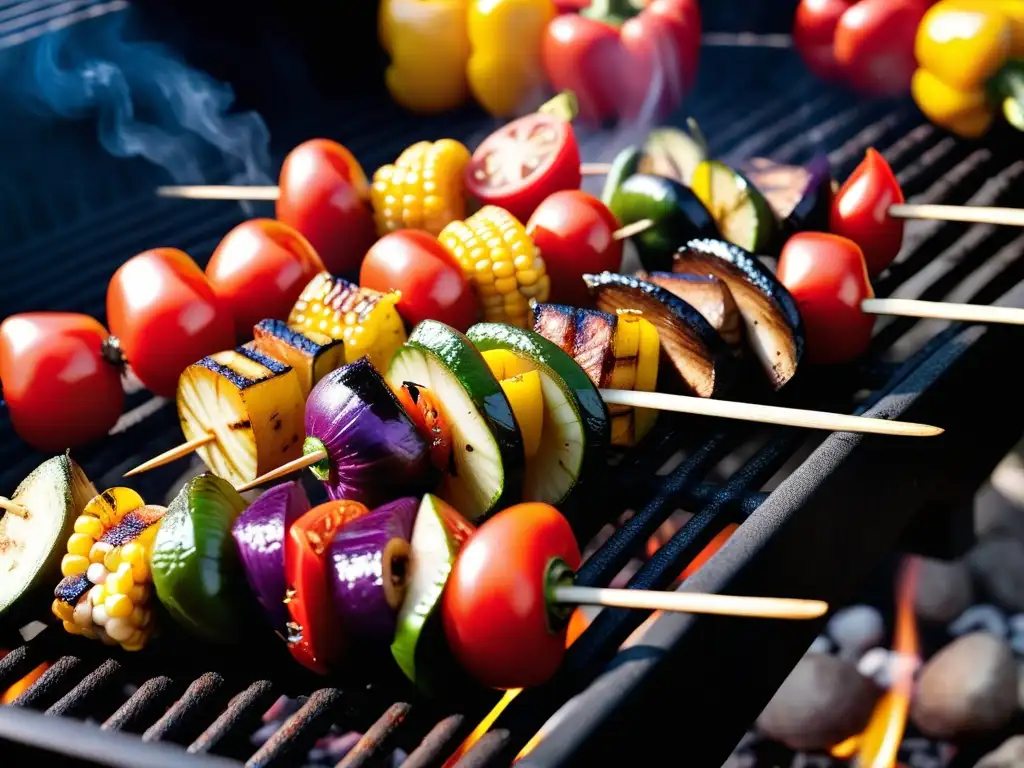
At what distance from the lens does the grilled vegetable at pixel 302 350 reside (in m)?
2.30

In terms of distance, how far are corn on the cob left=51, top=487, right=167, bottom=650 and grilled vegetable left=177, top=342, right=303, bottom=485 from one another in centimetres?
28

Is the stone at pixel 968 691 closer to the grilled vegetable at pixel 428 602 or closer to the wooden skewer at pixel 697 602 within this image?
the wooden skewer at pixel 697 602

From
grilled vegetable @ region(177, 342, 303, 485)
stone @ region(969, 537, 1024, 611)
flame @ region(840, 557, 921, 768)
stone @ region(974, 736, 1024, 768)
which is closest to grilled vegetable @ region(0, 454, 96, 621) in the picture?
grilled vegetable @ region(177, 342, 303, 485)

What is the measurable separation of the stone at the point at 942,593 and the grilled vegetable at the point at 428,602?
2.19 m

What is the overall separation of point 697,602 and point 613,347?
0.82 metres

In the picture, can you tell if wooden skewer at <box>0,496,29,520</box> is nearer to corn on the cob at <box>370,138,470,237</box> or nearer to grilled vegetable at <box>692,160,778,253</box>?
corn on the cob at <box>370,138,470,237</box>

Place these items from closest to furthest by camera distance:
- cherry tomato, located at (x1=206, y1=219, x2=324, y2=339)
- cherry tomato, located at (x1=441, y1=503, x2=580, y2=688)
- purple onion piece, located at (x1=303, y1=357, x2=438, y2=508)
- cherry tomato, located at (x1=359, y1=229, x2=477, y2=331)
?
cherry tomato, located at (x1=441, y1=503, x2=580, y2=688) → purple onion piece, located at (x1=303, y1=357, x2=438, y2=508) → cherry tomato, located at (x1=359, y1=229, x2=477, y2=331) → cherry tomato, located at (x1=206, y1=219, x2=324, y2=339)

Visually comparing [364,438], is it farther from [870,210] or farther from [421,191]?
[870,210]

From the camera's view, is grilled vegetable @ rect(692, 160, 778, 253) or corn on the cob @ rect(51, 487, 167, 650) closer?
corn on the cob @ rect(51, 487, 167, 650)

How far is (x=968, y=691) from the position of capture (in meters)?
3.09

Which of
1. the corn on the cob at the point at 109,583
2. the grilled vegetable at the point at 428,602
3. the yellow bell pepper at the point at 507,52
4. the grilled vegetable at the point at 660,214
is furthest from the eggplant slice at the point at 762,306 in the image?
the yellow bell pepper at the point at 507,52

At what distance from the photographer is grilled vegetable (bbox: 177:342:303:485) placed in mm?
2195

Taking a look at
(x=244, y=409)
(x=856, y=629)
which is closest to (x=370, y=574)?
(x=244, y=409)

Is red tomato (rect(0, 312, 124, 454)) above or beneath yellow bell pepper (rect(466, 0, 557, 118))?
beneath
